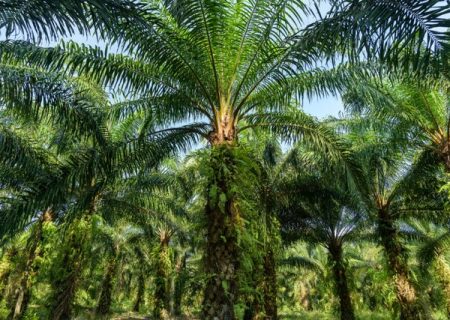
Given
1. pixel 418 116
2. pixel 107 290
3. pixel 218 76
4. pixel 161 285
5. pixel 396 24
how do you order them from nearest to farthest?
pixel 396 24 < pixel 218 76 < pixel 418 116 < pixel 161 285 < pixel 107 290

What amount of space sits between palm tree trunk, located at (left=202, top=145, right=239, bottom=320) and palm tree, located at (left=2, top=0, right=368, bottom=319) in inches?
0.6

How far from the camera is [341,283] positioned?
14.6 meters

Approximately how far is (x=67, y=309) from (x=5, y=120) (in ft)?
18.2

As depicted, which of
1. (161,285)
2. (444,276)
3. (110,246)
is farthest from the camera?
(110,246)

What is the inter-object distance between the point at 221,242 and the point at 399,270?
7270 mm

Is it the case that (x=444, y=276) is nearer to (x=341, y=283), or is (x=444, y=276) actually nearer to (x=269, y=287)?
(x=341, y=283)

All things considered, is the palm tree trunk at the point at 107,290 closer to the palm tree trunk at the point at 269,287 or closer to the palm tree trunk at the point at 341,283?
the palm tree trunk at the point at 341,283

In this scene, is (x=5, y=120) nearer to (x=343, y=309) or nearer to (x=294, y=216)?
(x=294, y=216)

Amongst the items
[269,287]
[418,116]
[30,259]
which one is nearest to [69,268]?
[30,259]

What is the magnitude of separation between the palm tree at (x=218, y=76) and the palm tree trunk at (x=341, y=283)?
27.1 ft

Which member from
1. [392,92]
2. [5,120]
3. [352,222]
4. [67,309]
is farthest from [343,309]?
[5,120]

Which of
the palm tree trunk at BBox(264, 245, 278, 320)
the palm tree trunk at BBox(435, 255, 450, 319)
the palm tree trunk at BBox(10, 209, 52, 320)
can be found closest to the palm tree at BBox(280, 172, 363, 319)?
the palm tree trunk at BBox(264, 245, 278, 320)

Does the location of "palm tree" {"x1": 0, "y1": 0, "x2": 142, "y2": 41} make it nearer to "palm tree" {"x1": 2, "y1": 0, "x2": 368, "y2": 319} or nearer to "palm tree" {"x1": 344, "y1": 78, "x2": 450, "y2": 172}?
"palm tree" {"x1": 2, "y1": 0, "x2": 368, "y2": 319}

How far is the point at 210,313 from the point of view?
19.1ft
